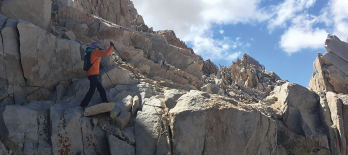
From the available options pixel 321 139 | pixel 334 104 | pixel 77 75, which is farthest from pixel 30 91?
pixel 334 104

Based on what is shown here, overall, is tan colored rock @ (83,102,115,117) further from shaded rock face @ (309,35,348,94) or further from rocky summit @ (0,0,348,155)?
shaded rock face @ (309,35,348,94)

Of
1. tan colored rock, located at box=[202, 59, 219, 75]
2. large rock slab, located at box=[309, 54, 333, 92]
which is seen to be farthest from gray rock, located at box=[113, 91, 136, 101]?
tan colored rock, located at box=[202, 59, 219, 75]

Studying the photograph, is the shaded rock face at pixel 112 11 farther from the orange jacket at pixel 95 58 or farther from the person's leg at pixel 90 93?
the person's leg at pixel 90 93

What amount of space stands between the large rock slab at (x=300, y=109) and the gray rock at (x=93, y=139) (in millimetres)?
9021

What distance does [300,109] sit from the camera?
45.0ft

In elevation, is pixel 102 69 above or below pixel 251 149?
above

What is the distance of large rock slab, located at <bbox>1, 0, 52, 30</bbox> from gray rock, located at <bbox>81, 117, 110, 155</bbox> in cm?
678

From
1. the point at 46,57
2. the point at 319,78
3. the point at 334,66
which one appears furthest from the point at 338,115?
the point at 46,57

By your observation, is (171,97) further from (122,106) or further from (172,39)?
(172,39)

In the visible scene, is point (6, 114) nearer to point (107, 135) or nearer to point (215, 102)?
point (107, 135)

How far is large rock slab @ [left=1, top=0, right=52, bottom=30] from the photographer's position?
1275 cm

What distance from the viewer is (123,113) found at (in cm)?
989

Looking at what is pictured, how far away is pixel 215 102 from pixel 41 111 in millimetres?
6168

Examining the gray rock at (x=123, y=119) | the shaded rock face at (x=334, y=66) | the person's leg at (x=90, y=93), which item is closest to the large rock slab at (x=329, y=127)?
the gray rock at (x=123, y=119)
